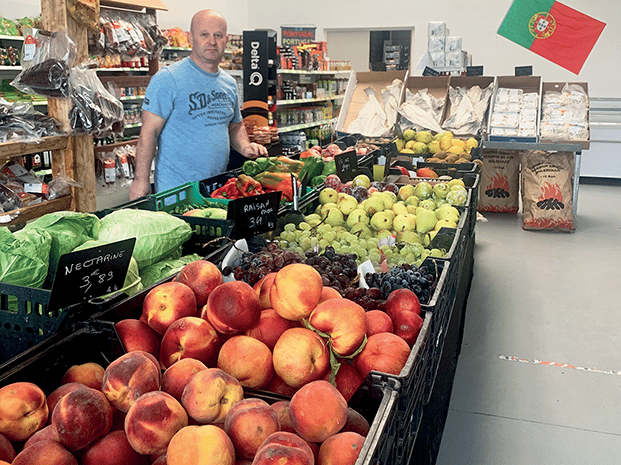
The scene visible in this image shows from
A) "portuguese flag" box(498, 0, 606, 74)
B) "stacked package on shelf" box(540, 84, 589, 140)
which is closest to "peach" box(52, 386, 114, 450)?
"stacked package on shelf" box(540, 84, 589, 140)

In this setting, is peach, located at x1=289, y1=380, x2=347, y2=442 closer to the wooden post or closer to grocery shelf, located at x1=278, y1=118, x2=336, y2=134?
the wooden post

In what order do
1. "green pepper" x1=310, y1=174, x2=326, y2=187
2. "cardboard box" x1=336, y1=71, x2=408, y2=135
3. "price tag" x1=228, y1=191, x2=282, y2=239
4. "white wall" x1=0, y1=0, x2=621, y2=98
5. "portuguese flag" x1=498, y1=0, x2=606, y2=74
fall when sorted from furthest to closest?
"white wall" x1=0, y1=0, x2=621, y2=98
"portuguese flag" x1=498, y1=0, x2=606, y2=74
"cardboard box" x1=336, y1=71, x2=408, y2=135
"green pepper" x1=310, y1=174, x2=326, y2=187
"price tag" x1=228, y1=191, x2=282, y2=239

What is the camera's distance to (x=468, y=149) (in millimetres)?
4957

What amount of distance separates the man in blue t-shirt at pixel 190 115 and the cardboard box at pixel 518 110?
11.4 ft

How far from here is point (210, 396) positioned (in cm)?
92

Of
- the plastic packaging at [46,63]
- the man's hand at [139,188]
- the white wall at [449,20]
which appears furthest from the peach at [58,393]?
the white wall at [449,20]

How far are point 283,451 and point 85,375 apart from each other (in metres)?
0.49

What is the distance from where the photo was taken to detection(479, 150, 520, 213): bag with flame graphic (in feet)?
20.9

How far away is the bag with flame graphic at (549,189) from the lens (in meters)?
Result: 5.73

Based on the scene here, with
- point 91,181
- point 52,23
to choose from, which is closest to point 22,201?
point 91,181

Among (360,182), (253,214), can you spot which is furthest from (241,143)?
(253,214)

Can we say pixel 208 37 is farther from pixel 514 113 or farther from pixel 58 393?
Answer: pixel 514 113

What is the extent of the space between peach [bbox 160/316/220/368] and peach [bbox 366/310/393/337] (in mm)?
362

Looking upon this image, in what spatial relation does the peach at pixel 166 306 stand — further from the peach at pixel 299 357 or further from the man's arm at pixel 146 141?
the man's arm at pixel 146 141
